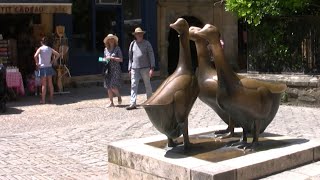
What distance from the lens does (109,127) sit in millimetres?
10281

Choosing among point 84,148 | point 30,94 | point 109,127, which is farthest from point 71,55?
point 84,148

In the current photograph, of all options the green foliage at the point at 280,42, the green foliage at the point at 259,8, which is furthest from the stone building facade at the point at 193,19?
the green foliage at the point at 259,8

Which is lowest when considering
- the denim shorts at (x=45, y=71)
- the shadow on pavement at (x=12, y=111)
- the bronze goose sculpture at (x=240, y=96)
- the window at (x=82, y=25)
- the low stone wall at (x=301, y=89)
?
the shadow on pavement at (x=12, y=111)

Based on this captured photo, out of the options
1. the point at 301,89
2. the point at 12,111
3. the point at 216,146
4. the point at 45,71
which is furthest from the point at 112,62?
the point at 216,146

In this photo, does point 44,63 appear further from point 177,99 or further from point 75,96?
point 177,99

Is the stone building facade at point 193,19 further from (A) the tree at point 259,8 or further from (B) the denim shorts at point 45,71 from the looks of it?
(B) the denim shorts at point 45,71

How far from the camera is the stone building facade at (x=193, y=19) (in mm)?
20031

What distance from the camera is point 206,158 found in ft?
17.8

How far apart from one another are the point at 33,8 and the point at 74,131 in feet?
19.7

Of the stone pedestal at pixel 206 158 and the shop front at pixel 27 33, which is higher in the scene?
the shop front at pixel 27 33

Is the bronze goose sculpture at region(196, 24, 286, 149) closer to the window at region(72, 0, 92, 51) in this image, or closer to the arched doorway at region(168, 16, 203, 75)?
the window at region(72, 0, 92, 51)

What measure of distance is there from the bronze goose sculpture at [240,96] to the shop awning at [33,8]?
32.8 feet

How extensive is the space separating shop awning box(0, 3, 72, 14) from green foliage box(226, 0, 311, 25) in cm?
489

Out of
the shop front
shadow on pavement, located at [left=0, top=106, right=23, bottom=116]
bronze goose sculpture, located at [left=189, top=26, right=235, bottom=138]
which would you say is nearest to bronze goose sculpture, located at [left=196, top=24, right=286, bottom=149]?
bronze goose sculpture, located at [left=189, top=26, right=235, bottom=138]
